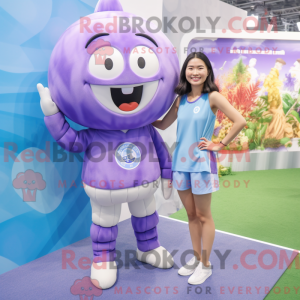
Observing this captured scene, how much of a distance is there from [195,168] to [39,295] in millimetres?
1265

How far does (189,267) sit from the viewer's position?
91.8 inches

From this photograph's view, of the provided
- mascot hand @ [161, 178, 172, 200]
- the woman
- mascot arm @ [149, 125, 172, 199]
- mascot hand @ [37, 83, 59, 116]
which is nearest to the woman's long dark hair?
the woman

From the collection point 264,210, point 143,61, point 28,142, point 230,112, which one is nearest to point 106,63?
point 143,61

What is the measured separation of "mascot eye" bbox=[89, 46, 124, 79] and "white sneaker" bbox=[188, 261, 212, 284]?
4.60 feet

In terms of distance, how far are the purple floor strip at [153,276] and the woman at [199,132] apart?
0.53 ft

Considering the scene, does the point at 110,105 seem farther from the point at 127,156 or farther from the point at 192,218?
the point at 192,218

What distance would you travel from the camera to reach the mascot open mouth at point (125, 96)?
1908 millimetres

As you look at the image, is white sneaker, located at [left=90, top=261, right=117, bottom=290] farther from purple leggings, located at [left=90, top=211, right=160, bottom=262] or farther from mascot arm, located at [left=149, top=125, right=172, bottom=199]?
mascot arm, located at [left=149, top=125, right=172, bottom=199]

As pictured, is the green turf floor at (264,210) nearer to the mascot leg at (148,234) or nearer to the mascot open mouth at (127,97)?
the mascot leg at (148,234)

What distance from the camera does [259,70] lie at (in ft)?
16.8

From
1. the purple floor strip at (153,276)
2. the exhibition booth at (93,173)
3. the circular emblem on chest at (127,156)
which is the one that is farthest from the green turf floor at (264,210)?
the circular emblem on chest at (127,156)

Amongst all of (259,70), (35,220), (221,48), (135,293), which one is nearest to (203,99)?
(135,293)

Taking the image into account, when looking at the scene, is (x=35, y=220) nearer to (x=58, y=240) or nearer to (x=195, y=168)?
(x=58, y=240)

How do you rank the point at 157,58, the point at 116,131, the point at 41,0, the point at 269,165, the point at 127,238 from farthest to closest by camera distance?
the point at 269,165 < the point at 127,238 < the point at 41,0 < the point at 116,131 < the point at 157,58
